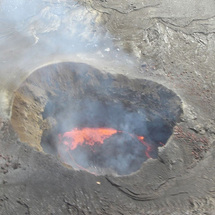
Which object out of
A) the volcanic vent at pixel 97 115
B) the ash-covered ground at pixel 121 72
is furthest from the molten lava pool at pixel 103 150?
the ash-covered ground at pixel 121 72

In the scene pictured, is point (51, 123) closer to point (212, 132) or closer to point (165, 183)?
point (165, 183)

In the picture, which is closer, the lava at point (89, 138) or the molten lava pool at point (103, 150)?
the molten lava pool at point (103, 150)

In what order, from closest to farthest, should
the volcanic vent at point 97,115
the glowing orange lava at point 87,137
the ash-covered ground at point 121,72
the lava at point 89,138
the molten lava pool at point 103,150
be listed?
the ash-covered ground at point 121,72 → the volcanic vent at point 97,115 → the molten lava pool at point 103,150 → the lava at point 89,138 → the glowing orange lava at point 87,137

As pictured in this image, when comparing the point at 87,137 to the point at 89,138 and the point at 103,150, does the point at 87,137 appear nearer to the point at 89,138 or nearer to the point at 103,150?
the point at 89,138

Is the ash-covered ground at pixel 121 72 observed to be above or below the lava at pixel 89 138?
above

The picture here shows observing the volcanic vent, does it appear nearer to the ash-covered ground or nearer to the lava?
the lava

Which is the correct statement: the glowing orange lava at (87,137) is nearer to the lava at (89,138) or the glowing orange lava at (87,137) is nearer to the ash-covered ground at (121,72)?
the lava at (89,138)
